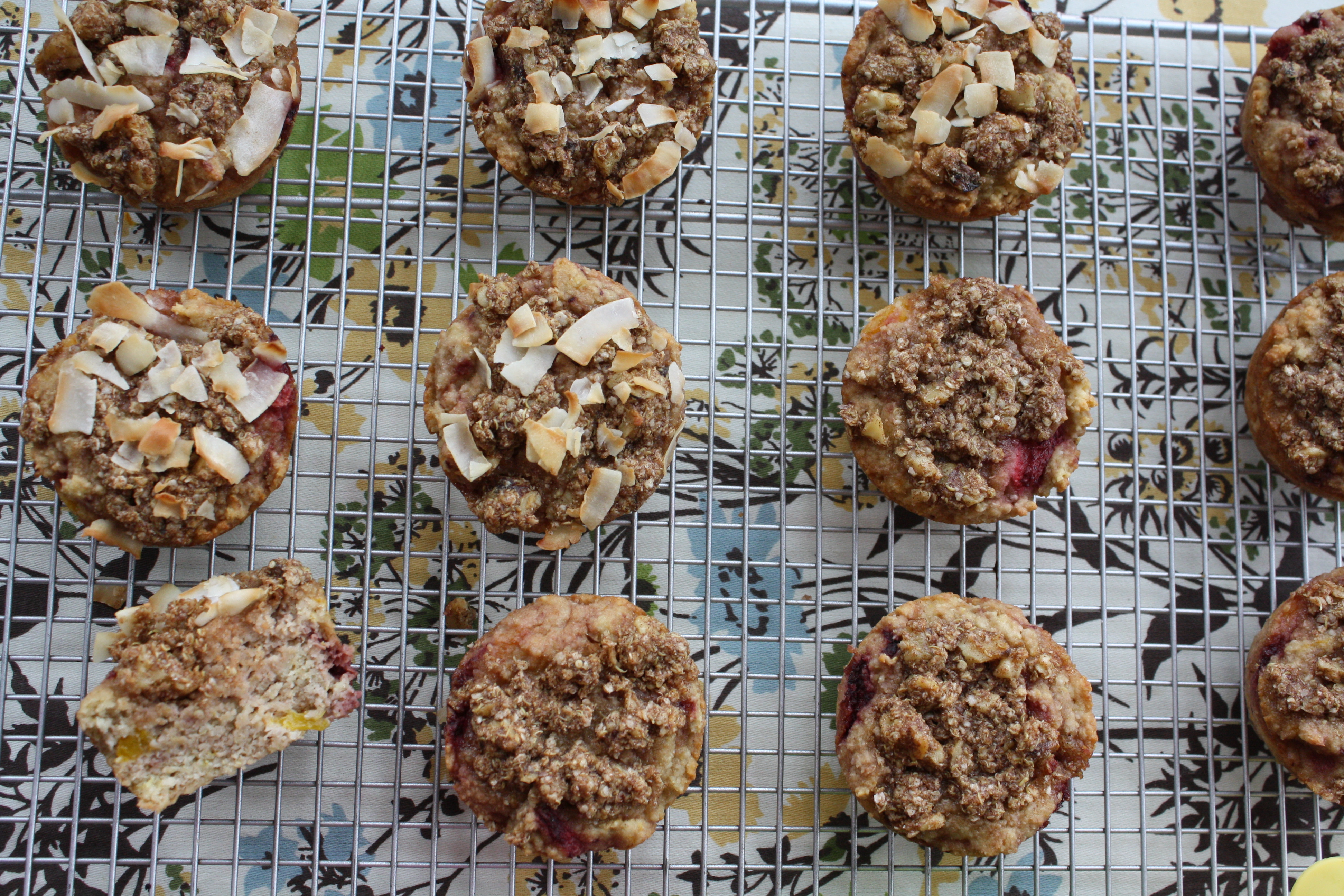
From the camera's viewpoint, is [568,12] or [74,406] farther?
[568,12]

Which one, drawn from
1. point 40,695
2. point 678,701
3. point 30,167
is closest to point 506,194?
point 30,167

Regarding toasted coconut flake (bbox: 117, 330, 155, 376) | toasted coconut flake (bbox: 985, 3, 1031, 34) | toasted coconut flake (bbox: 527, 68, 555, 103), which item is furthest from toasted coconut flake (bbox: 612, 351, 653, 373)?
toasted coconut flake (bbox: 985, 3, 1031, 34)

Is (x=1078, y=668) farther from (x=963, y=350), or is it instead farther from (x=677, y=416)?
(x=677, y=416)

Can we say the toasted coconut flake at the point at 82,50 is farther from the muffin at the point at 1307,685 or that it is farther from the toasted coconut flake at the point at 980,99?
the muffin at the point at 1307,685

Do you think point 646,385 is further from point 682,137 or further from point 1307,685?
point 1307,685

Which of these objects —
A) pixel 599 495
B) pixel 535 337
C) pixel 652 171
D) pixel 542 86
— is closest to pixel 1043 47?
pixel 652 171
